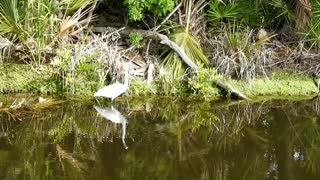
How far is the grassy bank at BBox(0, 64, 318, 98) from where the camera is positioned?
777 cm

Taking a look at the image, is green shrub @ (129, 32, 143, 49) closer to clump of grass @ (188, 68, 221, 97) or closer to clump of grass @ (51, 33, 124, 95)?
clump of grass @ (51, 33, 124, 95)

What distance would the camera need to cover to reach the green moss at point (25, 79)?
7.75 meters

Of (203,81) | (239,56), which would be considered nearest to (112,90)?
(203,81)

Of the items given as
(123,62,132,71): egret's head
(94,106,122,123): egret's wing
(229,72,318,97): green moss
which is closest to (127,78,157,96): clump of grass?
(123,62,132,71): egret's head

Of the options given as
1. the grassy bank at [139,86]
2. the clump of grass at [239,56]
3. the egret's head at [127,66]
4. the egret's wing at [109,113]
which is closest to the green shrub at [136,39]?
the egret's head at [127,66]

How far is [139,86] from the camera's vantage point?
8023mm

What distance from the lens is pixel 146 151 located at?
5840 millimetres

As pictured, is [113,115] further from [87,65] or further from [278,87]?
[278,87]

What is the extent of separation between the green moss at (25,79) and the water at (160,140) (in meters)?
0.31

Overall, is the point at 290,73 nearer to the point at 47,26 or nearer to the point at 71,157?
the point at 47,26

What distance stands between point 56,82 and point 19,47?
885 millimetres

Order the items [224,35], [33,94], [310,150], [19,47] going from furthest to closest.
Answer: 1. [224,35]
2. [19,47]
3. [33,94]
4. [310,150]

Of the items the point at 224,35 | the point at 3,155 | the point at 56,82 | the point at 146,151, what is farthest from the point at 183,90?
the point at 3,155

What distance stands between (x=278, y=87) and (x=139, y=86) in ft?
7.06
